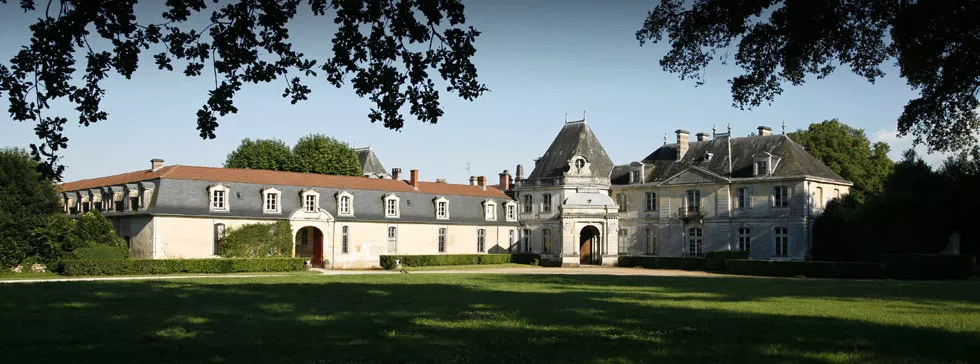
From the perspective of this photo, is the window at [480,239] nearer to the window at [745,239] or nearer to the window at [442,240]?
the window at [442,240]

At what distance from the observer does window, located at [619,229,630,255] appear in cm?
4950

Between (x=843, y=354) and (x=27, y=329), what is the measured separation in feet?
34.0

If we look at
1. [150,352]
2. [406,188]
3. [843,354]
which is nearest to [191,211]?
[406,188]

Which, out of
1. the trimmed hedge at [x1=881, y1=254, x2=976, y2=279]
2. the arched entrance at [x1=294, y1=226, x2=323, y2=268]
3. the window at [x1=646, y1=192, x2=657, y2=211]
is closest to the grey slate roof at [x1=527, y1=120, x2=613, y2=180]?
the window at [x1=646, y1=192, x2=657, y2=211]

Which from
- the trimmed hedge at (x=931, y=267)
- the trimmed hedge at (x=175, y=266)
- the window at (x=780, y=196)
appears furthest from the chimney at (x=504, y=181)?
the trimmed hedge at (x=931, y=267)

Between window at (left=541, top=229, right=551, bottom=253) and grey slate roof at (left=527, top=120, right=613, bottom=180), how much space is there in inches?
123

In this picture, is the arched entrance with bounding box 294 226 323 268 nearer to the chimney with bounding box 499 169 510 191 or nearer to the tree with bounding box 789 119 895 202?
the chimney with bounding box 499 169 510 191

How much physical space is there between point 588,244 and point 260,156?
72.4ft

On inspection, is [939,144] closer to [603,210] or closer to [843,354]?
A: [843,354]

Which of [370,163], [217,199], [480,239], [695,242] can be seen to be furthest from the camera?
[370,163]

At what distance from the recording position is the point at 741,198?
44656 mm

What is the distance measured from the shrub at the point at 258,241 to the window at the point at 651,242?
19825 mm

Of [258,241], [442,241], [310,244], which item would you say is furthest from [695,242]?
[258,241]

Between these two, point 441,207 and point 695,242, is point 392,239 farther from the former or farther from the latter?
point 695,242
